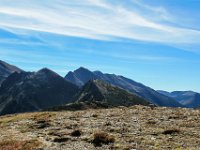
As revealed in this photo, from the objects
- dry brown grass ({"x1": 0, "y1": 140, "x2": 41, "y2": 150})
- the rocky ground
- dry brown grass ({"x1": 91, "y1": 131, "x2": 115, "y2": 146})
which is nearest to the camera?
the rocky ground

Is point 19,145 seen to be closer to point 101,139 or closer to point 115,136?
point 101,139

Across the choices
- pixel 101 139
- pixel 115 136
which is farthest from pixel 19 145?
pixel 115 136

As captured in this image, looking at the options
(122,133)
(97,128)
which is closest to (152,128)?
(122,133)

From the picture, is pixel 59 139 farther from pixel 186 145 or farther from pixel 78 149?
pixel 186 145

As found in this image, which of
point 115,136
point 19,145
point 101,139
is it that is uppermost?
point 115,136

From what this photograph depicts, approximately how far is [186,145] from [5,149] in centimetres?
1879

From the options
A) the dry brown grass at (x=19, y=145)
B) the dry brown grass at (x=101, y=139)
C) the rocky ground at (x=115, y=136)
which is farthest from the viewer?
the dry brown grass at (x=101, y=139)

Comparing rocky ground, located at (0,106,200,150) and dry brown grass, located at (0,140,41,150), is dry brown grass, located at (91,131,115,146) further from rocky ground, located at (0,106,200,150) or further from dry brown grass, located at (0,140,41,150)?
dry brown grass, located at (0,140,41,150)

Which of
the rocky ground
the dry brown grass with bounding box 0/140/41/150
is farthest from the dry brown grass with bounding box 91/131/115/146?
the dry brown grass with bounding box 0/140/41/150

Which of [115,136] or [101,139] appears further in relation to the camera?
[115,136]

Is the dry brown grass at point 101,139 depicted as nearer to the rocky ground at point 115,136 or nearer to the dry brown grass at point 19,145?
the rocky ground at point 115,136

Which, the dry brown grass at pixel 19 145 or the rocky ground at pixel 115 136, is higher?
the rocky ground at pixel 115 136

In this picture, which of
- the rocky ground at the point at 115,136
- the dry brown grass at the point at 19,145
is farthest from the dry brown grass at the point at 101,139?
the dry brown grass at the point at 19,145

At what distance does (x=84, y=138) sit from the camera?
149 feet
